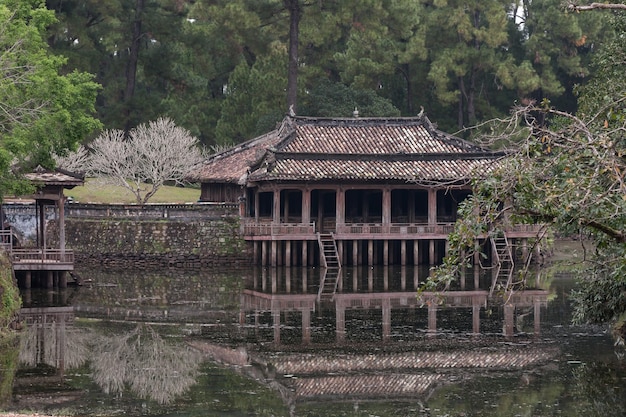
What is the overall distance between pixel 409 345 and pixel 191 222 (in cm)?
2587

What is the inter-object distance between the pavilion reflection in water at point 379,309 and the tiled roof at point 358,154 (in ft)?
19.6

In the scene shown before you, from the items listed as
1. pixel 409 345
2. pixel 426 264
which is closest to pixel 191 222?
pixel 426 264

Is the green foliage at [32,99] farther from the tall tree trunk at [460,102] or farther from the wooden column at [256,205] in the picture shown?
the tall tree trunk at [460,102]

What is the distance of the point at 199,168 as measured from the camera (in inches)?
2512

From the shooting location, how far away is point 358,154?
5694cm

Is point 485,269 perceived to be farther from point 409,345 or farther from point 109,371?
point 109,371

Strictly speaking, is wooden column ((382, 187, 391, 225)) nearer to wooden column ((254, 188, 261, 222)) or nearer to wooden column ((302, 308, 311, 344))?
wooden column ((254, 188, 261, 222))

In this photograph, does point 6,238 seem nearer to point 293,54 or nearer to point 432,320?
point 432,320

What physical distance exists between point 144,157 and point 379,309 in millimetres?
33138

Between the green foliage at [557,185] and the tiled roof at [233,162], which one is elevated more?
the tiled roof at [233,162]

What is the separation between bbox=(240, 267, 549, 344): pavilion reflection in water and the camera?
114ft

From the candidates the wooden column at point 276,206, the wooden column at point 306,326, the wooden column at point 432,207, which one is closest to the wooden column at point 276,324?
the wooden column at point 306,326

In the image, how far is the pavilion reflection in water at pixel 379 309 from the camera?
3488 cm

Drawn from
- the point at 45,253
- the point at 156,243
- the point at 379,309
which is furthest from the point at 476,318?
the point at 156,243
